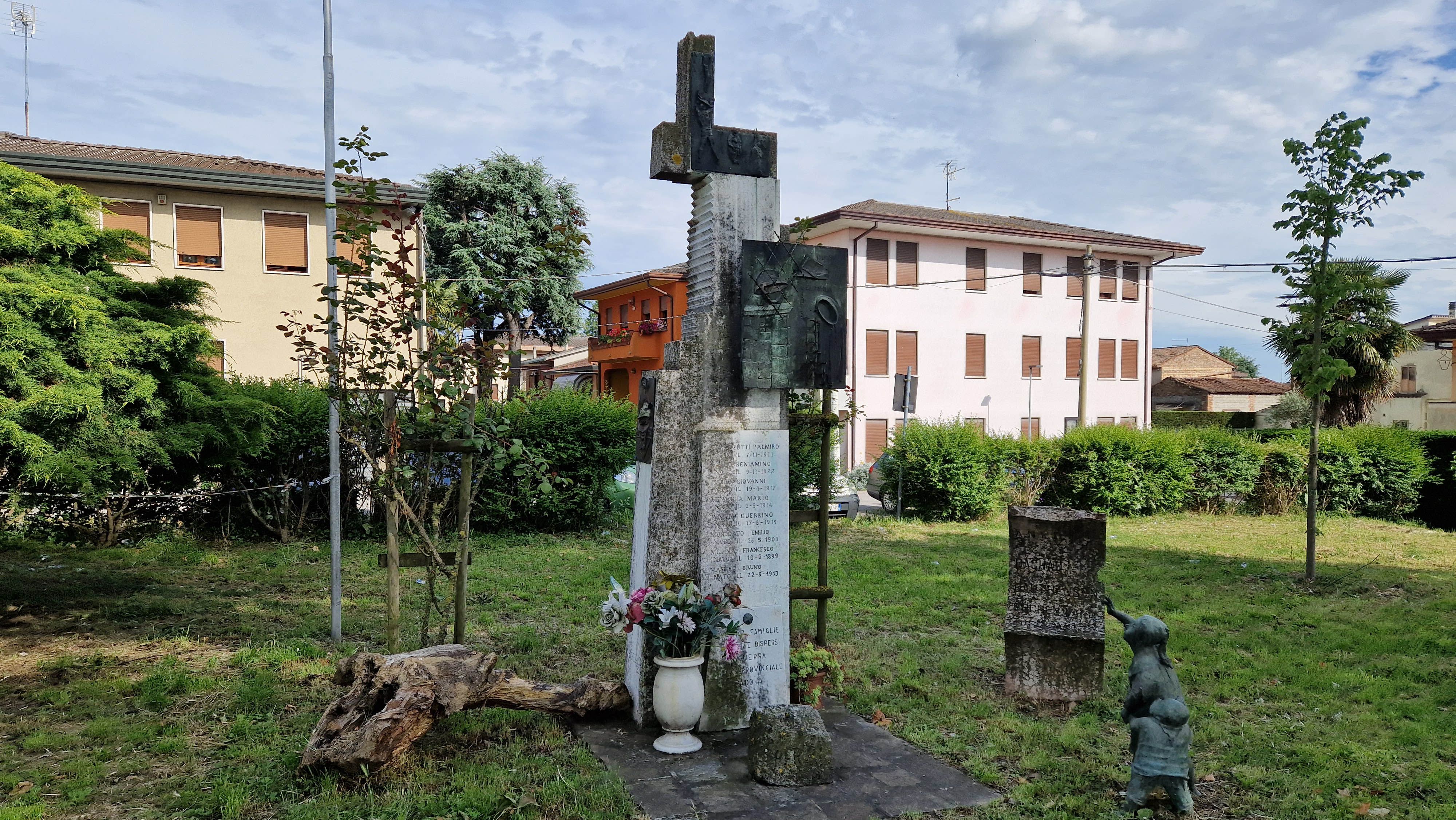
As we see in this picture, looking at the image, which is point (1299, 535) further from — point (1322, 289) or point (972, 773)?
point (972, 773)

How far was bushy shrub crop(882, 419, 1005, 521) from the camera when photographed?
1435cm

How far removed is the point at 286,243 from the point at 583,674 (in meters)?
15.7

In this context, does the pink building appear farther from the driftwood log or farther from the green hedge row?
the driftwood log

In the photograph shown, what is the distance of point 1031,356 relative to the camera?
92.5 ft

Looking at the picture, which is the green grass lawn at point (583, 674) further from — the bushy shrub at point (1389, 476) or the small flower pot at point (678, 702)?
the bushy shrub at point (1389, 476)

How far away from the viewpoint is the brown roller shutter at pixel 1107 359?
1147 inches

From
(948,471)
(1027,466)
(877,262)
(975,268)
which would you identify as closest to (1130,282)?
(975,268)

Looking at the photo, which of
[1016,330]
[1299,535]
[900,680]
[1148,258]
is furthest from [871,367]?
[900,680]

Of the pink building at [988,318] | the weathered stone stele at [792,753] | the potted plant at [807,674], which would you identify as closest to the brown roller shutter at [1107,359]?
the pink building at [988,318]

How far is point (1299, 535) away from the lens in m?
13.5

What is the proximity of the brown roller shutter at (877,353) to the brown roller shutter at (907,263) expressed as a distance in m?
1.63

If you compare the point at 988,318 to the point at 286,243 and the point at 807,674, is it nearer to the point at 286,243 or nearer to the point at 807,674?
the point at 286,243

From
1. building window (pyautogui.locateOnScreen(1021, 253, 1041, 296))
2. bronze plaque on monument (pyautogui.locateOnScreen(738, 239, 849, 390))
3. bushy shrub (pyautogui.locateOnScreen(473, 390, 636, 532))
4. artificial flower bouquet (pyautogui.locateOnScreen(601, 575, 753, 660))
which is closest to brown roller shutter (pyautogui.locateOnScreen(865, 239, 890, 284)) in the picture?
building window (pyautogui.locateOnScreen(1021, 253, 1041, 296))

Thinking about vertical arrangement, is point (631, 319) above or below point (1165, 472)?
above
